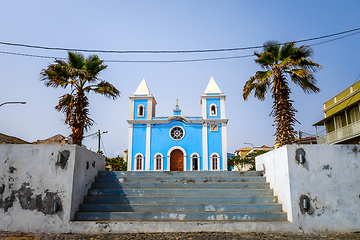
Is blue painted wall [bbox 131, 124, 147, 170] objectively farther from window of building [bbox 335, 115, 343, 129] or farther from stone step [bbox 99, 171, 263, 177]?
stone step [bbox 99, 171, 263, 177]

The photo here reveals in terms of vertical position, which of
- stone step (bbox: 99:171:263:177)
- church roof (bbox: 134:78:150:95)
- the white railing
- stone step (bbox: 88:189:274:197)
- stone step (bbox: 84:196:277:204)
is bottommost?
stone step (bbox: 84:196:277:204)

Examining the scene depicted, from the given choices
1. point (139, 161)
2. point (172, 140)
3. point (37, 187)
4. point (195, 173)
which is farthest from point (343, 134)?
point (37, 187)

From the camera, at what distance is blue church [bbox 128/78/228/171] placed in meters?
27.7

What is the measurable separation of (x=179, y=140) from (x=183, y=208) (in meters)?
22.1

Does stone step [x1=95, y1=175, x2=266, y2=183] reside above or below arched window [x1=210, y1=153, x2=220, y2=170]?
below

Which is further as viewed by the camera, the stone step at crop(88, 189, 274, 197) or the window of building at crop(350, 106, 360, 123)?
the window of building at crop(350, 106, 360, 123)

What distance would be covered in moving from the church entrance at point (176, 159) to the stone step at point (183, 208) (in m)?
21.7

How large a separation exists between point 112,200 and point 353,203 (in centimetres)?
552

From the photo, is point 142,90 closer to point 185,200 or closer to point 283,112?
point 283,112

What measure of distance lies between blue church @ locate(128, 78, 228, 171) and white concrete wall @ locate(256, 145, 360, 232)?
21.2m

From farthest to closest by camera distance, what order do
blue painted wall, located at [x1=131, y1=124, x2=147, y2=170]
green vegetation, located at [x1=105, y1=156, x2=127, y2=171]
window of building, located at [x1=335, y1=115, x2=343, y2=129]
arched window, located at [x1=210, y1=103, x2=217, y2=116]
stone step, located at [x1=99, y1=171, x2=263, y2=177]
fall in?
arched window, located at [x1=210, y1=103, x2=217, y2=116] → green vegetation, located at [x1=105, y1=156, x2=127, y2=171] → blue painted wall, located at [x1=131, y1=124, x2=147, y2=170] → window of building, located at [x1=335, y1=115, x2=343, y2=129] → stone step, located at [x1=99, y1=171, x2=263, y2=177]

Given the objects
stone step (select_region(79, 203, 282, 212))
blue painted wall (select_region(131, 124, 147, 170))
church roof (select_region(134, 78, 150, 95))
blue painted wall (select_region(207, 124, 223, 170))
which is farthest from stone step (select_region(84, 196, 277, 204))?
church roof (select_region(134, 78, 150, 95))

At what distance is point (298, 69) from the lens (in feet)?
36.4

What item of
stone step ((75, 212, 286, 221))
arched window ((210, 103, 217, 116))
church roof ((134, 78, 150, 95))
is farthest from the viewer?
church roof ((134, 78, 150, 95))
